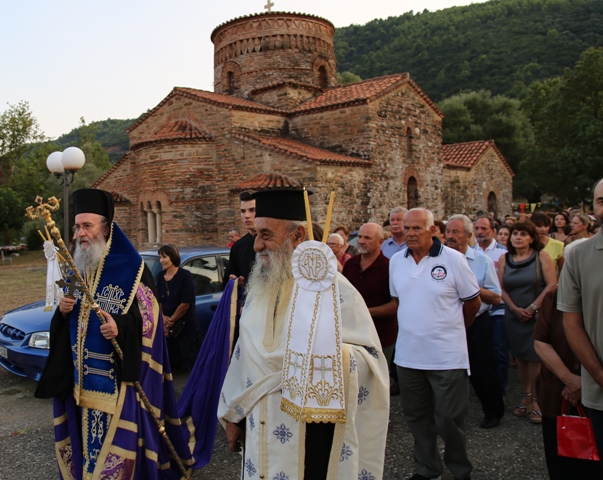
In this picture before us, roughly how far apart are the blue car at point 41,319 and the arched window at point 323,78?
54.8ft

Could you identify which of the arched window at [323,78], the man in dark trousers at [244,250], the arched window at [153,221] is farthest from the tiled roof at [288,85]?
the man in dark trousers at [244,250]

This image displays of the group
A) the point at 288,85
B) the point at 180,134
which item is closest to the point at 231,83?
the point at 288,85

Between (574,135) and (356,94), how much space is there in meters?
15.7

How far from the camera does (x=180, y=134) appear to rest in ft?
59.5

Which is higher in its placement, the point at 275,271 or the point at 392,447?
the point at 275,271

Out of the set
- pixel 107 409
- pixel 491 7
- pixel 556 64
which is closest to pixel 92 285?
pixel 107 409

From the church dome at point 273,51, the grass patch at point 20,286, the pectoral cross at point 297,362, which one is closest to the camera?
the pectoral cross at point 297,362

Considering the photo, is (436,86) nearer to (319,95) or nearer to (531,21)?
(531,21)

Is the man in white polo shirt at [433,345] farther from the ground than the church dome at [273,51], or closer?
closer

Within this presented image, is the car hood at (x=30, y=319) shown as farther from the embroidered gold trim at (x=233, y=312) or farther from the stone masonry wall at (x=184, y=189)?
the stone masonry wall at (x=184, y=189)

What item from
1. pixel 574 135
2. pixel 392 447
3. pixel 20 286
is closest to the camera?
pixel 392 447

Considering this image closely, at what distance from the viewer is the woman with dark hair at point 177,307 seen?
556 cm

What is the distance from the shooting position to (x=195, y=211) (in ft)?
59.6

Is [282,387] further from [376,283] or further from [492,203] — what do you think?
[492,203]
